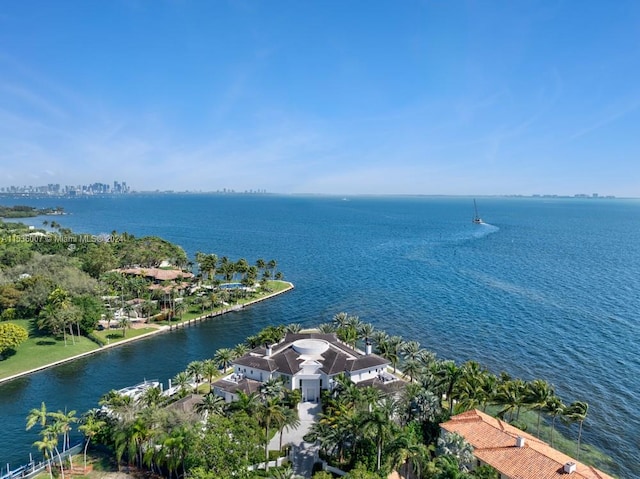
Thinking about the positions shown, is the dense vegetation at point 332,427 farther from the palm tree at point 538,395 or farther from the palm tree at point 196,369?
the palm tree at point 196,369

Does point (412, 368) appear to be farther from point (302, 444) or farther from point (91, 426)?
point (91, 426)

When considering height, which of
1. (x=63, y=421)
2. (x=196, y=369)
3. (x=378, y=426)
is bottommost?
(x=196, y=369)

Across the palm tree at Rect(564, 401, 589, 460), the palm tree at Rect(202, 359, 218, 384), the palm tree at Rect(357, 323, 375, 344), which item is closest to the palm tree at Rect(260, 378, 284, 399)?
the palm tree at Rect(202, 359, 218, 384)

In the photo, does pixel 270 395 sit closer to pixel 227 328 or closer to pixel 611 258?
pixel 227 328

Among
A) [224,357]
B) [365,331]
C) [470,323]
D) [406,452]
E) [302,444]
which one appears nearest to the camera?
[406,452]

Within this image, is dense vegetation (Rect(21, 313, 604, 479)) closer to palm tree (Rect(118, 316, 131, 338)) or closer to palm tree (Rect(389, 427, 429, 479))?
palm tree (Rect(389, 427, 429, 479))

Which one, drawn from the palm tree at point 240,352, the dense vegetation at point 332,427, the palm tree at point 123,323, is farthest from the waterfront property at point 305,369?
the palm tree at point 123,323

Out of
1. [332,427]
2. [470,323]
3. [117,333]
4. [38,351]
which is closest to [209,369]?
[332,427]
